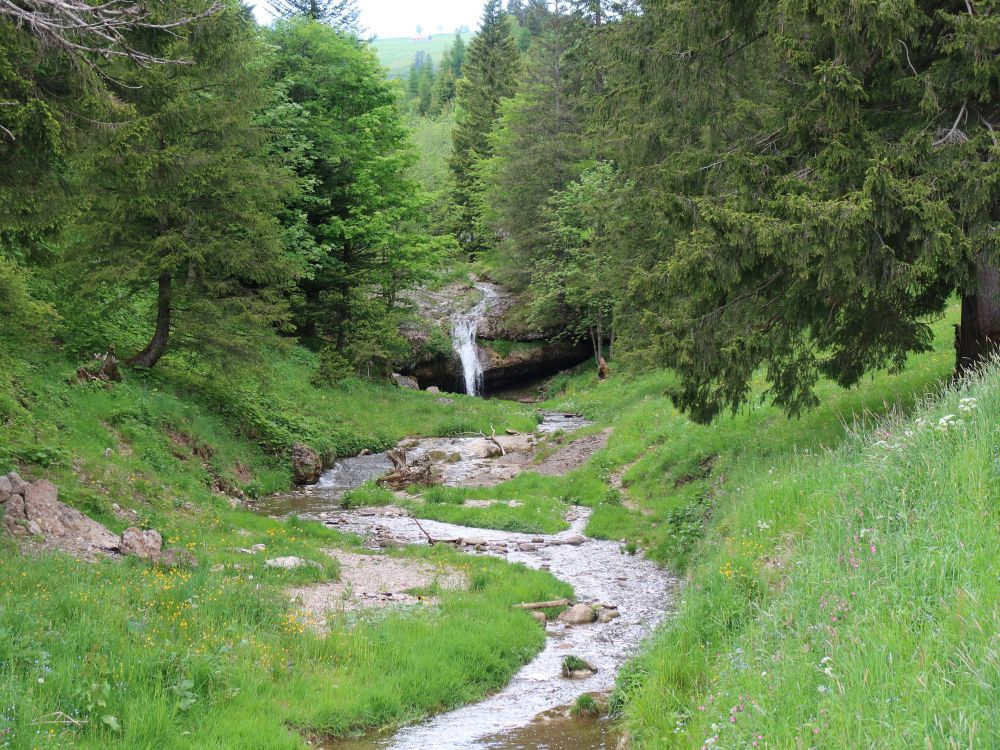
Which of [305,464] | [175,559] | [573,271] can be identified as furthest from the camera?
[573,271]

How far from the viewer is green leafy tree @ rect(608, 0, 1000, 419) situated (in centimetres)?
855

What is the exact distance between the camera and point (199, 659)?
716 centimetres

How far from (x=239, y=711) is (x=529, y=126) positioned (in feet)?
127

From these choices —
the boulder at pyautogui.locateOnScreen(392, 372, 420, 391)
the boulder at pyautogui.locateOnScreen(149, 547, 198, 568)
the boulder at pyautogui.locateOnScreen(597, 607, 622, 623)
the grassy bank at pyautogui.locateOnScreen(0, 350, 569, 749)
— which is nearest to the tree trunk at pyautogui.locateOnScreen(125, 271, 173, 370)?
the grassy bank at pyautogui.locateOnScreen(0, 350, 569, 749)

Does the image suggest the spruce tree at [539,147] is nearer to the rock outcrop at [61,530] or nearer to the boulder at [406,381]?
the boulder at [406,381]

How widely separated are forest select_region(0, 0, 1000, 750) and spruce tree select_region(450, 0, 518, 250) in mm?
32020

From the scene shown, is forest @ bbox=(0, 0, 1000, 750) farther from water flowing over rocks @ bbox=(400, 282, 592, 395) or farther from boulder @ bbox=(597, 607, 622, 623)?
water flowing over rocks @ bbox=(400, 282, 592, 395)

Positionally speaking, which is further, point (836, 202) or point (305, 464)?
point (305, 464)

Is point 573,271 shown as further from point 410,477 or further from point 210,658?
point 210,658

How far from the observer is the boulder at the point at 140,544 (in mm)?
10633

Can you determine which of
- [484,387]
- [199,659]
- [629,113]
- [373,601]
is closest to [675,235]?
[629,113]

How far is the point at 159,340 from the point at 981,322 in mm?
18110

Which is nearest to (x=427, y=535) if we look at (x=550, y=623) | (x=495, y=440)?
(x=550, y=623)

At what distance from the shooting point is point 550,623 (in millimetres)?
10289
